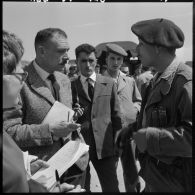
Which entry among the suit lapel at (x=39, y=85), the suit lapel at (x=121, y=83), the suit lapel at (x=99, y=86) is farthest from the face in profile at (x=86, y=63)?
the suit lapel at (x=39, y=85)

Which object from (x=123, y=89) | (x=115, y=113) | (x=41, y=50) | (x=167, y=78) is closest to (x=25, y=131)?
(x=41, y=50)

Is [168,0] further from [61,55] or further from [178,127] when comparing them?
[61,55]

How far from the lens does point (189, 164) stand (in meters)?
1.98

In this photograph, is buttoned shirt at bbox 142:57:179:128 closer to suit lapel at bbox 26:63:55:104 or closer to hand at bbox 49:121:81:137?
hand at bbox 49:121:81:137

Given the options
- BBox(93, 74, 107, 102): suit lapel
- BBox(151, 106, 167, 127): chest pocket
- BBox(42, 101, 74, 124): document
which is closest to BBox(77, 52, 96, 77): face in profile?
BBox(93, 74, 107, 102): suit lapel

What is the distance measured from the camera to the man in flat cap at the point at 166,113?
6.30 ft

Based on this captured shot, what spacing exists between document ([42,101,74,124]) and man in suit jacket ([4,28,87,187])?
4cm

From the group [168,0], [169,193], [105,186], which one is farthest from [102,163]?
[168,0]

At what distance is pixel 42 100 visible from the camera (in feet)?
7.67

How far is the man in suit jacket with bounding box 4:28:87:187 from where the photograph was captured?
225cm

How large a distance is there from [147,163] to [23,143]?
83cm

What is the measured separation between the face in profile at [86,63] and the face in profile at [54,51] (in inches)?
32.5

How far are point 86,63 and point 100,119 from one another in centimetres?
61

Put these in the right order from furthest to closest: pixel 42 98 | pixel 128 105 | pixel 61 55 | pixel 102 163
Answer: pixel 128 105
pixel 102 163
pixel 61 55
pixel 42 98
